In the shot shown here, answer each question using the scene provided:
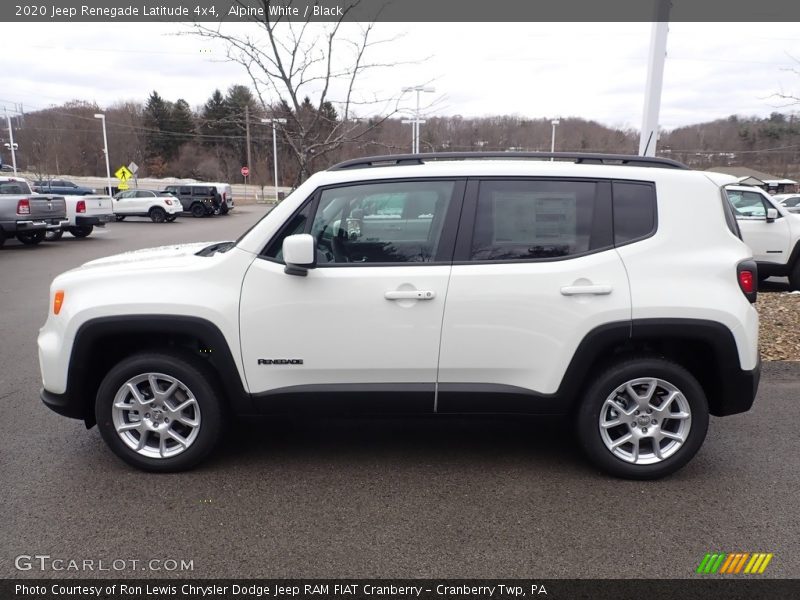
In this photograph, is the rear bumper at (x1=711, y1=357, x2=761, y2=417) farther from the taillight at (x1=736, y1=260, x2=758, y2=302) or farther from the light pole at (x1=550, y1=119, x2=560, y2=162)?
the light pole at (x1=550, y1=119, x2=560, y2=162)

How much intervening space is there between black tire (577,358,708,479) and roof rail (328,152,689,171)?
125 centimetres

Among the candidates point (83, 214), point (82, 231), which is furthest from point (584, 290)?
point (82, 231)

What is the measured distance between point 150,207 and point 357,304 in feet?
101

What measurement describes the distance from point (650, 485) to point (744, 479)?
0.59 metres

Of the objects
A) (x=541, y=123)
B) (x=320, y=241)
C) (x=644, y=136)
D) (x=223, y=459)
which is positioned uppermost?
(x=541, y=123)

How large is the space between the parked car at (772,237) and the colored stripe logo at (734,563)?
8.37 meters

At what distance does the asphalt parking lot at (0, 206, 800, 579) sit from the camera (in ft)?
9.46

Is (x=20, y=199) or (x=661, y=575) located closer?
(x=661, y=575)

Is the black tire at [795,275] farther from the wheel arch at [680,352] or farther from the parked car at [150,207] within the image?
the parked car at [150,207]

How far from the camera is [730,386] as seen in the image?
11.8ft

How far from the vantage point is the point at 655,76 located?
7562 mm

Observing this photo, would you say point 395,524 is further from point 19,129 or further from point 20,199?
point 19,129

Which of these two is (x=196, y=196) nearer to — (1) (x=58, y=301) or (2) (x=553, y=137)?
(2) (x=553, y=137)

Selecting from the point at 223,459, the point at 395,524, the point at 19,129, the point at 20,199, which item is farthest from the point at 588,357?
the point at 19,129
